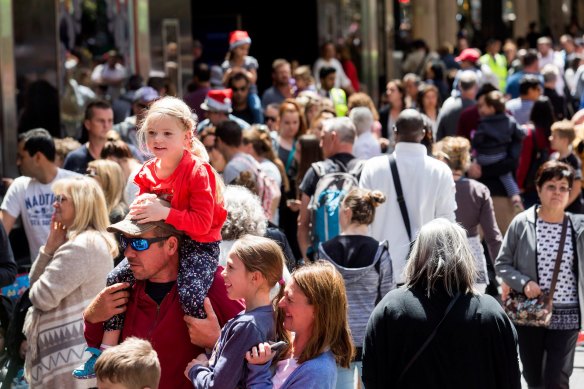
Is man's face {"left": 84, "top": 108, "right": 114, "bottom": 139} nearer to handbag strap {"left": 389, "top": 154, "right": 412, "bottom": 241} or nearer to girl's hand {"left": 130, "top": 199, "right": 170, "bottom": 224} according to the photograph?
handbag strap {"left": 389, "top": 154, "right": 412, "bottom": 241}

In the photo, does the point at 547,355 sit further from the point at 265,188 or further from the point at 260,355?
the point at 260,355

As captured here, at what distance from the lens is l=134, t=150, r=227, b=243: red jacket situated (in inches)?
190

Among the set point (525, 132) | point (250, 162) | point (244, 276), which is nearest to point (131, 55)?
point (525, 132)

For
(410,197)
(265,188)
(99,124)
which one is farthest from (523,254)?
(99,124)

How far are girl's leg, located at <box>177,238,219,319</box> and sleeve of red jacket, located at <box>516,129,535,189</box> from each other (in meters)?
8.26

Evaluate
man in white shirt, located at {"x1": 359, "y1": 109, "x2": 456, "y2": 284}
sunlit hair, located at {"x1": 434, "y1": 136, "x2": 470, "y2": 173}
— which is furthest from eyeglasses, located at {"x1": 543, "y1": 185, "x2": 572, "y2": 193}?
sunlit hair, located at {"x1": 434, "y1": 136, "x2": 470, "y2": 173}

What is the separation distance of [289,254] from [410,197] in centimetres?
106

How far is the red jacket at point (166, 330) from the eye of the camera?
478 centimetres

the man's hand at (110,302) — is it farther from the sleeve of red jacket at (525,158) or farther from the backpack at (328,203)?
the sleeve of red jacket at (525,158)

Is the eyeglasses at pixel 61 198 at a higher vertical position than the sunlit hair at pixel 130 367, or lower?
higher

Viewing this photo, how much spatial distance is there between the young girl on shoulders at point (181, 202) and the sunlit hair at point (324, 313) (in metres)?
0.37

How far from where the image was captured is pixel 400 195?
26.5ft

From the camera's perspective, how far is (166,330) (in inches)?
188

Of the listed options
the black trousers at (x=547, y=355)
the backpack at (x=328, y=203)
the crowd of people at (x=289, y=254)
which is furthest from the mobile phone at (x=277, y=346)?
the backpack at (x=328, y=203)
